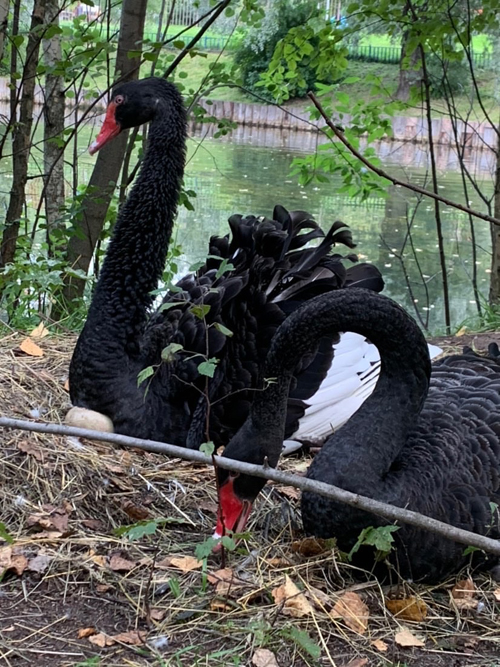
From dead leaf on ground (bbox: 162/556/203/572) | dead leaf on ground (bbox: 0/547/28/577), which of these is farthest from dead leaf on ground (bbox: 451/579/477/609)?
dead leaf on ground (bbox: 0/547/28/577)

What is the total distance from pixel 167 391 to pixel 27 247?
80.9 inches

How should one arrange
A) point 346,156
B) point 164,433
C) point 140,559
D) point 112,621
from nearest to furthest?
point 112,621 → point 140,559 → point 164,433 → point 346,156

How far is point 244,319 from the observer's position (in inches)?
122

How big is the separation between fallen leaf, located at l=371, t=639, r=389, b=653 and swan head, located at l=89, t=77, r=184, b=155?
7.74 feet

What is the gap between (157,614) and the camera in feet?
6.31

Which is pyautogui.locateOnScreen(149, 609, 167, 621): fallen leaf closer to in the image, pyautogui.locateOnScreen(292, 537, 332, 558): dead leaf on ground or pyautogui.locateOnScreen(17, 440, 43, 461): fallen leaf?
pyautogui.locateOnScreen(292, 537, 332, 558): dead leaf on ground

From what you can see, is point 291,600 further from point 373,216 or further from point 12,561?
point 373,216

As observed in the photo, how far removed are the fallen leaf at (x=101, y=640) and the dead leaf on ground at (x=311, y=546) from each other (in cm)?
63

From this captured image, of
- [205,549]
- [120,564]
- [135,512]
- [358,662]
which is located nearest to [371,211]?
[135,512]

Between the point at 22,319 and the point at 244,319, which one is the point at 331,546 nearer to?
the point at 244,319

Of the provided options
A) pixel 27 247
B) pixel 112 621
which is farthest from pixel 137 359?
pixel 27 247

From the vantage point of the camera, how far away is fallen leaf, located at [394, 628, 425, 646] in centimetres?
190

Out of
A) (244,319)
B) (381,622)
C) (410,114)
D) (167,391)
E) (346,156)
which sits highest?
(410,114)

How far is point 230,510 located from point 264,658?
452 mm
